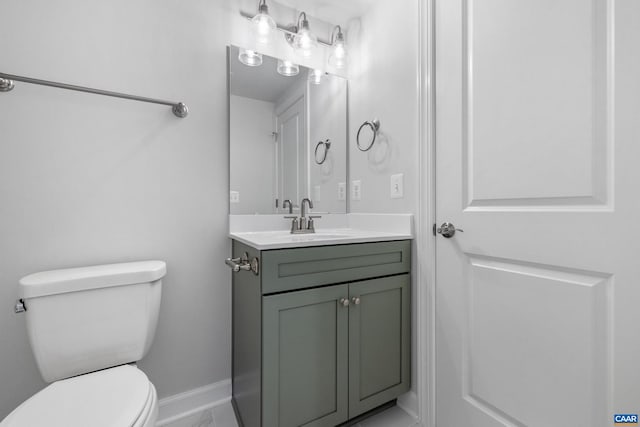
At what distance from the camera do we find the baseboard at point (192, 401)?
51.9 inches

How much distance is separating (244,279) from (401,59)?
4.32 feet

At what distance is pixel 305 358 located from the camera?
109 cm

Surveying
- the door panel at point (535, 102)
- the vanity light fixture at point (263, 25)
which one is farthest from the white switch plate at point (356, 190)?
the vanity light fixture at point (263, 25)


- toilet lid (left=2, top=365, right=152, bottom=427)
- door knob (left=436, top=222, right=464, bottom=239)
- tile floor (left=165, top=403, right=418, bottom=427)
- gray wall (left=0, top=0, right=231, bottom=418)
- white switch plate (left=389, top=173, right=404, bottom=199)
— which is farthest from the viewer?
white switch plate (left=389, top=173, right=404, bottom=199)

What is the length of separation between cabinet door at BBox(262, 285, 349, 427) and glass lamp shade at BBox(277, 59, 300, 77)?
1.23 meters

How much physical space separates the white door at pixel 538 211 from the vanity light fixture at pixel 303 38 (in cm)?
69

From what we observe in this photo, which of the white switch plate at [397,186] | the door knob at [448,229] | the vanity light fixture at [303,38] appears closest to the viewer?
the door knob at [448,229]

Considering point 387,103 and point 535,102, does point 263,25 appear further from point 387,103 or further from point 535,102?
point 535,102

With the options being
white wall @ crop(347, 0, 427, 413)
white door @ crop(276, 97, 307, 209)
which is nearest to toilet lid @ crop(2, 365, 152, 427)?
white door @ crop(276, 97, 307, 209)

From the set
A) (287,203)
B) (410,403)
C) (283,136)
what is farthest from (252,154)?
(410,403)

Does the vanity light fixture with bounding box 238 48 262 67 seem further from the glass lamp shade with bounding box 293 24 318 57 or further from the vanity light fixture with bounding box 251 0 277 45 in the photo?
the glass lamp shade with bounding box 293 24 318 57

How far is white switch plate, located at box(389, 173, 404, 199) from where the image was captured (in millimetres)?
1417

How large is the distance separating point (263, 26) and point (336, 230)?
118 centimetres

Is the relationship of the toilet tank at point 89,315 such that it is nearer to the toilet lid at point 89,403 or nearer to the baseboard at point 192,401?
the toilet lid at point 89,403
